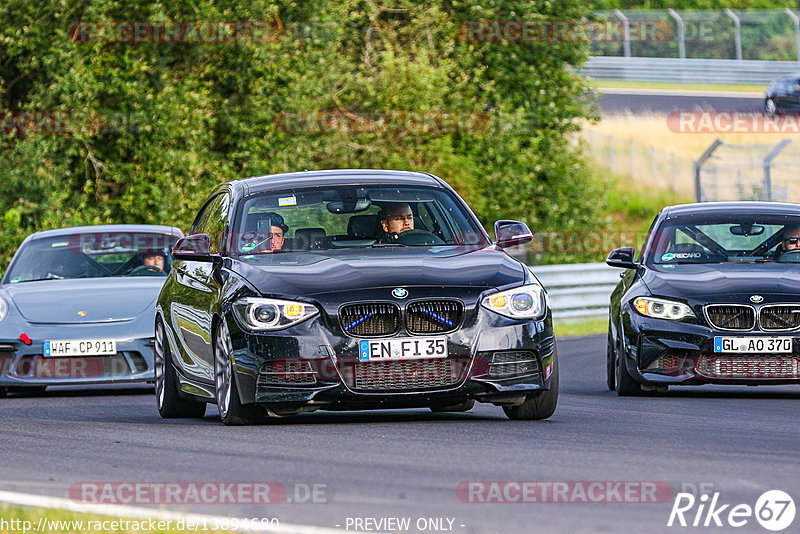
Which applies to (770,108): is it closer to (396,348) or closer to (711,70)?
(711,70)

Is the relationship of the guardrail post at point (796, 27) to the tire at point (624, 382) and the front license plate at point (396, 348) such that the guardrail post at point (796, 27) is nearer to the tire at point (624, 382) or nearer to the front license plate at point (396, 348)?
the tire at point (624, 382)

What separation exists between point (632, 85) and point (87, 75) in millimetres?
39580

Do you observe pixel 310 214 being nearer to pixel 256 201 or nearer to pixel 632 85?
pixel 256 201

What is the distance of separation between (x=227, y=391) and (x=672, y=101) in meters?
47.8

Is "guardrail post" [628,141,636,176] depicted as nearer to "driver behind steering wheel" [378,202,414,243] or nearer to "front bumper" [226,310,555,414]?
"driver behind steering wheel" [378,202,414,243]

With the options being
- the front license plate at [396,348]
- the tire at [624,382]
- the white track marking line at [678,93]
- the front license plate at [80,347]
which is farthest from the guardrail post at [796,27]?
the front license plate at [396,348]

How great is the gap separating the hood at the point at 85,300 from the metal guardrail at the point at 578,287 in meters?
10.3

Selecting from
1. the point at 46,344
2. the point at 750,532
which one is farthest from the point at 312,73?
the point at 750,532

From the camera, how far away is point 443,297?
938 cm

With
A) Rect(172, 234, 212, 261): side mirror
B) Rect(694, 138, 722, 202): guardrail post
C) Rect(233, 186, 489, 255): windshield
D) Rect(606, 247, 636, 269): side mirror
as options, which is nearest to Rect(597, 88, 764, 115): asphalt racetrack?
Rect(694, 138, 722, 202): guardrail post

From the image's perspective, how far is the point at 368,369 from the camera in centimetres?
935

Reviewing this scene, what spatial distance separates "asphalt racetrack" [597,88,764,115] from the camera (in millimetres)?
53531

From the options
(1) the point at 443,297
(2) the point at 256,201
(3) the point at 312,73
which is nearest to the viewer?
(1) the point at 443,297

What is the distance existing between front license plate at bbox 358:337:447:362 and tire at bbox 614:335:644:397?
12.4 ft
